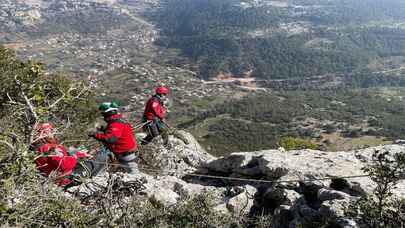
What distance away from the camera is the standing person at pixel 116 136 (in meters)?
8.95

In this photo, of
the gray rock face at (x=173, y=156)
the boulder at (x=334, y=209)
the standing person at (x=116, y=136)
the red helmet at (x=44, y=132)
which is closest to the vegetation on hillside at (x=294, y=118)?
the gray rock face at (x=173, y=156)

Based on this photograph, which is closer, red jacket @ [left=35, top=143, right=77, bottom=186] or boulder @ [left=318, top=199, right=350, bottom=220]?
red jacket @ [left=35, top=143, right=77, bottom=186]

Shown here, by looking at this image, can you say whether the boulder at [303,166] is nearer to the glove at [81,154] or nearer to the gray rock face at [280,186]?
the gray rock face at [280,186]

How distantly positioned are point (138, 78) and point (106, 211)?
13918cm

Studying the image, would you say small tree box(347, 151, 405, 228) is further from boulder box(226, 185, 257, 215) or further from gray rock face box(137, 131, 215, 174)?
gray rock face box(137, 131, 215, 174)

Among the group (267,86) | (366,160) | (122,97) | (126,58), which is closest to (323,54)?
(267,86)

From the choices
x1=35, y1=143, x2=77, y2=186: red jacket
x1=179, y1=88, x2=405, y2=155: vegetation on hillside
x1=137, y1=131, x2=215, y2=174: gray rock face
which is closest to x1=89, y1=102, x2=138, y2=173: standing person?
x1=35, y1=143, x2=77, y2=186: red jacket

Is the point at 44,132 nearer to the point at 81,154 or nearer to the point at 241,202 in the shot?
the point at 81,154

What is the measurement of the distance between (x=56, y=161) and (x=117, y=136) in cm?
156

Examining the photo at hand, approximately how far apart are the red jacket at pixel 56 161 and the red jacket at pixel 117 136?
867mm

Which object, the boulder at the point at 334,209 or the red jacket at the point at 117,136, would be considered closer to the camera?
the boulder at the point at 334,209

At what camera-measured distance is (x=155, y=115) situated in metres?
13.7

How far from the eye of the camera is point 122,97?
11606 cm

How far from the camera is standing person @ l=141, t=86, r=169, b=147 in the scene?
13.4m
